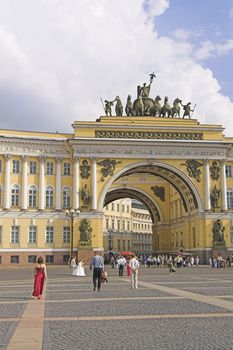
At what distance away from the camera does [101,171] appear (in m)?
62.6

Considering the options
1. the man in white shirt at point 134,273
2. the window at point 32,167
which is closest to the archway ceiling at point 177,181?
the window at point 32,167

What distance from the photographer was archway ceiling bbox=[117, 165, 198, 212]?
64.9m

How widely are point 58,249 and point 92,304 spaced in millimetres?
43868

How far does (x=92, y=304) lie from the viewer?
59.0ft

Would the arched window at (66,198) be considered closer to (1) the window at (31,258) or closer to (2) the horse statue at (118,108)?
(1) the window at (31,258)

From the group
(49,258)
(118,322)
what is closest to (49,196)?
(49,258)

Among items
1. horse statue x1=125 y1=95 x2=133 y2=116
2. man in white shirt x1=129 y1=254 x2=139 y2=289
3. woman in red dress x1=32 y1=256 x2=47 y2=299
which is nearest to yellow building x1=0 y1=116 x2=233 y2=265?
horse statue x1=125 y1=95 x2=133 y2=116

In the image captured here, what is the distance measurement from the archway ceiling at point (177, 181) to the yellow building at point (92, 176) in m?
0.28

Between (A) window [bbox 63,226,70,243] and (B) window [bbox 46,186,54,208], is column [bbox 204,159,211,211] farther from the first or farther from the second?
(B) window [bbox 46,186,54,208]

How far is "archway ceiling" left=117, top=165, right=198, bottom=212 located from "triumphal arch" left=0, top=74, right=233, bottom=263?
9.4 inches

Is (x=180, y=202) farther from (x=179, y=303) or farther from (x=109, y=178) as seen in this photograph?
(x=179, y=303)

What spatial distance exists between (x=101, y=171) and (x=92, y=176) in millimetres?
1281

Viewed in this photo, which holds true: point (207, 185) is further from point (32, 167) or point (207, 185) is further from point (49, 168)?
point (32, 167)

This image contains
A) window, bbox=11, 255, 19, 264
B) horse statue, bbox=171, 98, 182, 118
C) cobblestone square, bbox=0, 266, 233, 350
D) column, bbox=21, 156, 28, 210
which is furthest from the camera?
horse statue, bbox=171, 98, 182, 118
